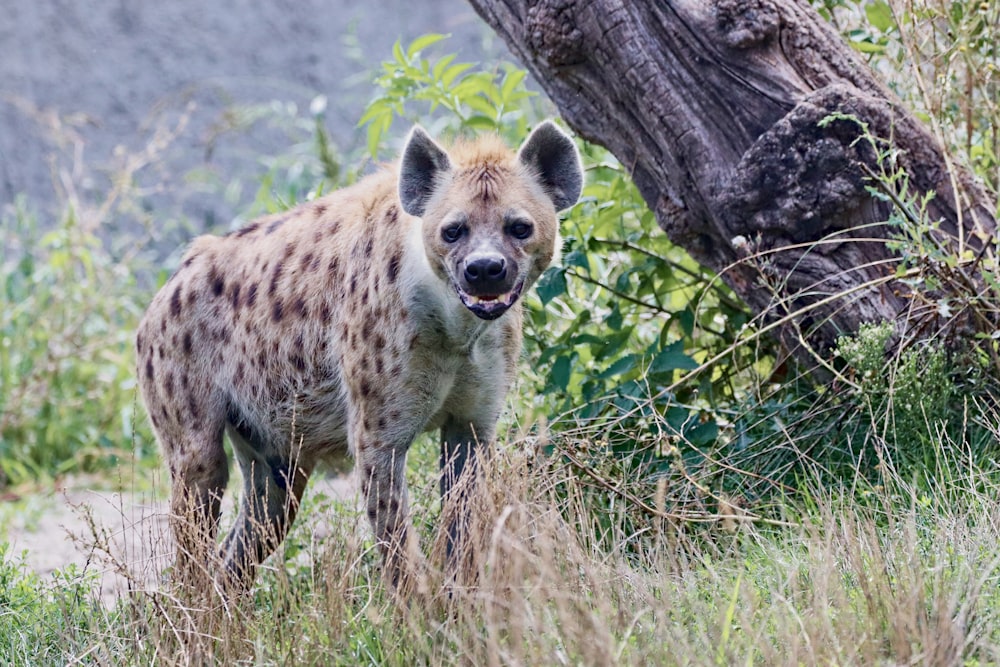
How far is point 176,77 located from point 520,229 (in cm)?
562

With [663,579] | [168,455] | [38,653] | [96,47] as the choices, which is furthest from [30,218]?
[663,579]

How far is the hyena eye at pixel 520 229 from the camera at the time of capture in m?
2.87

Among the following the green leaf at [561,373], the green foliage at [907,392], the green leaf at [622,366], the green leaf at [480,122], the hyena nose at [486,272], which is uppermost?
the green leaf at [480,122]

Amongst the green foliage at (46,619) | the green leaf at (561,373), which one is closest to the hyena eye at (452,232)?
the green leaf at (561,373)

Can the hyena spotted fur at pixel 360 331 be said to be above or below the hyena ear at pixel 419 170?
below

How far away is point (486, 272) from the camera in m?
2.72

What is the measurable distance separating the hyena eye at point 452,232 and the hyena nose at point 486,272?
146 millimetres

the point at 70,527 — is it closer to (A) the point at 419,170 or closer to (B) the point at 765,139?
(A) the point at 419,170

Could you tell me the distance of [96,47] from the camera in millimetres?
7781

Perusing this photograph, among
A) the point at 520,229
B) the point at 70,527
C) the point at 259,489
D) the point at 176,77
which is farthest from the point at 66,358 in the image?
the point at 520,229

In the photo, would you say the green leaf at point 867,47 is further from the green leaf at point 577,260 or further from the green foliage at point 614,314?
the green leaf at point 577,260

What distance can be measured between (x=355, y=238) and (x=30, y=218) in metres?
4.04

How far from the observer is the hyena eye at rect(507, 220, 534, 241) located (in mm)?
2865

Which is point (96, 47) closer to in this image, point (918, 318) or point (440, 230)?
point (440, 230)
